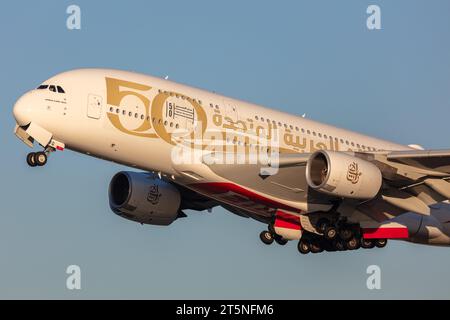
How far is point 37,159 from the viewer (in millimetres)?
34094

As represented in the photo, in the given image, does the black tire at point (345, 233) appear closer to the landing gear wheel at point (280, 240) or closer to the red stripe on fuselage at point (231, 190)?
the red stripe on fuselage at point (231, 190)

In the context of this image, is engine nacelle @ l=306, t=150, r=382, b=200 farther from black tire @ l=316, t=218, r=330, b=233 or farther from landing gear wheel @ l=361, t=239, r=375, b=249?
landing gear wheel @ l=361, t=239, r=375, b=249

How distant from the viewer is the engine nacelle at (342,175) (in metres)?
34.7

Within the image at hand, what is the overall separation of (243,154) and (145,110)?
12.7 feet

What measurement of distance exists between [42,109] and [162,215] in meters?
9.49

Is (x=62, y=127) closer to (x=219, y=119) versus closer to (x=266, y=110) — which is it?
(x=219, y=119)

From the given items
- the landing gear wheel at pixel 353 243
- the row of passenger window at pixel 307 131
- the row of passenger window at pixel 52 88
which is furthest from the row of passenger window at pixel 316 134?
the row of passenger window at pixel 52 88

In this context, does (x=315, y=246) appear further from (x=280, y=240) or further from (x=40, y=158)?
(x=40, y=158)

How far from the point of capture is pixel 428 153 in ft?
116

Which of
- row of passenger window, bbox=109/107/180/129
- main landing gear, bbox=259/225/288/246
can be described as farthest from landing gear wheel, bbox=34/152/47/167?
main landing gear, bbox=259/225/288/246

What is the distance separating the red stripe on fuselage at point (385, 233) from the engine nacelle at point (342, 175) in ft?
14.8

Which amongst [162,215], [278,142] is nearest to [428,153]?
[278,142]

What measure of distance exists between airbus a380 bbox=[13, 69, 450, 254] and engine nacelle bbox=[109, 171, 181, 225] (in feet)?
9.08

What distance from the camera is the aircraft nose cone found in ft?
111
